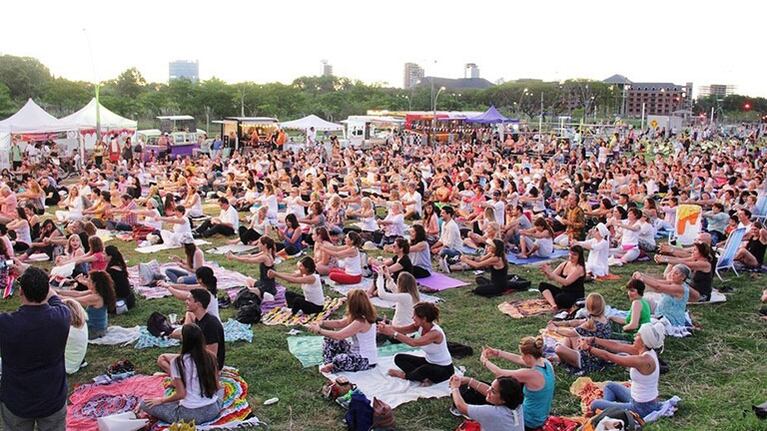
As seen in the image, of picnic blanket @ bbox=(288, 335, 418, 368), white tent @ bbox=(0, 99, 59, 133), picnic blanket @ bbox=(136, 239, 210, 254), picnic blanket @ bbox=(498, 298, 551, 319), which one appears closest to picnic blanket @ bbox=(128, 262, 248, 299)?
picnic blanket @ bbox=(136, 239, 210, 254)

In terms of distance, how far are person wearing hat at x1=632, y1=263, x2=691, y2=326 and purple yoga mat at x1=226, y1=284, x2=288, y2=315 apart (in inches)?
201

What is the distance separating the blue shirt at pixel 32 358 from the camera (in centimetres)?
453

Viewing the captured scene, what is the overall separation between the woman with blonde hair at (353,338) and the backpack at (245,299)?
2.22m

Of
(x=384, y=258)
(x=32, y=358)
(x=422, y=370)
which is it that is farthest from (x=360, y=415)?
(x=384, y=258)

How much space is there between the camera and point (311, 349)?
8.22m

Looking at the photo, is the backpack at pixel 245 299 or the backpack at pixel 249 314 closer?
the backpack at pixel 249 314

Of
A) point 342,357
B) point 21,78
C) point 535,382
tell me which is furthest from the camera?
point 21,78

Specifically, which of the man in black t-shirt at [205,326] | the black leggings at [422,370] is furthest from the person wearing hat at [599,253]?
the man in black t-shirt at [205,326]

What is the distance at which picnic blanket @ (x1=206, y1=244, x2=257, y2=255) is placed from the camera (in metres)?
13.9

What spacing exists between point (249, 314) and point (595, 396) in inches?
186

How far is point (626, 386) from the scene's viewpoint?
674 centimetres

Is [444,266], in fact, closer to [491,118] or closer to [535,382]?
[535,382]

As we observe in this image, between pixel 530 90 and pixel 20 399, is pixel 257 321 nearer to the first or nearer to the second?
pixel 20 399

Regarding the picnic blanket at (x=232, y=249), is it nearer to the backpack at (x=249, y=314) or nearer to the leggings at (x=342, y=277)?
the leggings at (x=342, y=277)
